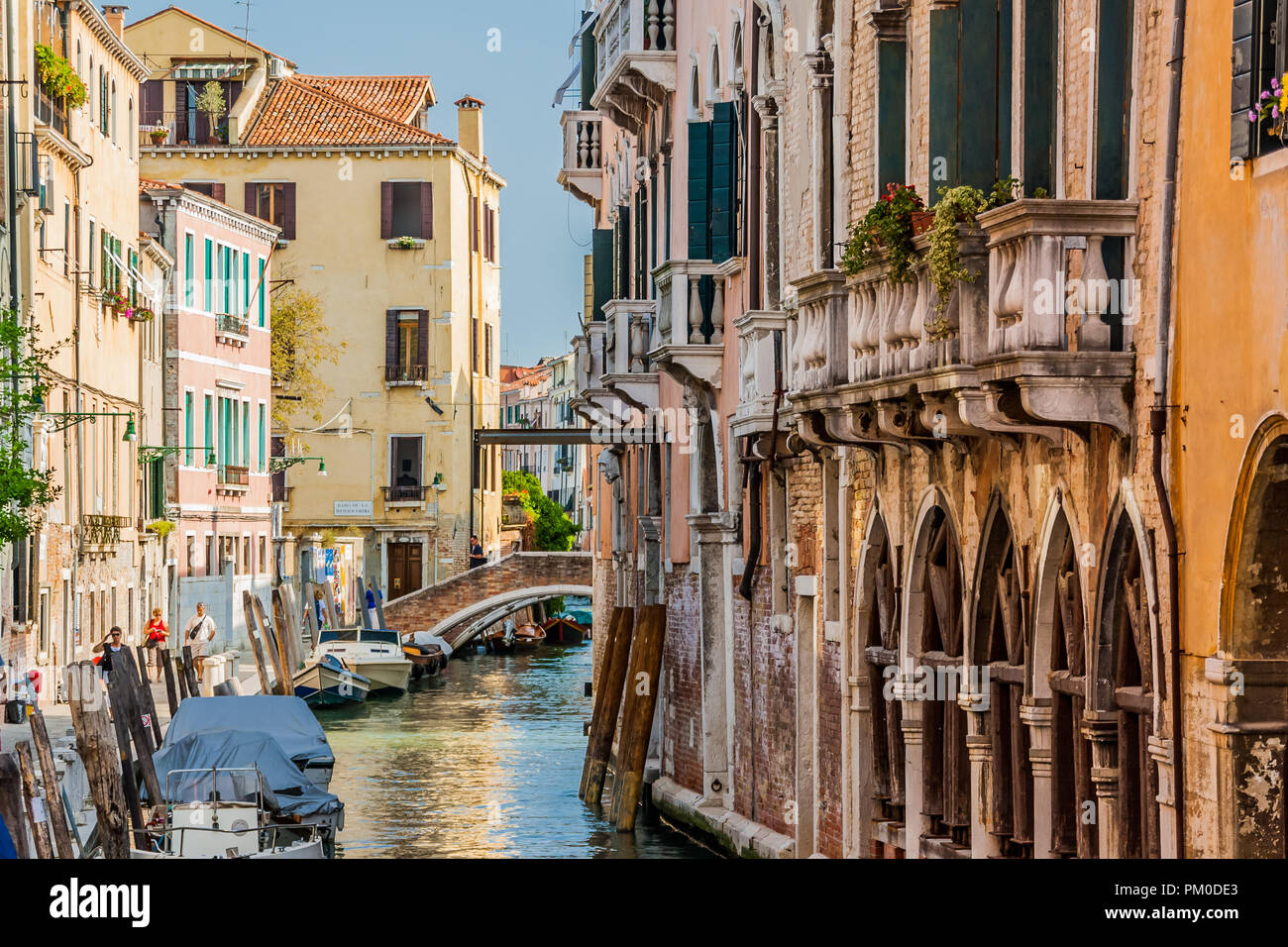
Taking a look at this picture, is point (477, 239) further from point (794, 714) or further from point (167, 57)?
point (794, 714)

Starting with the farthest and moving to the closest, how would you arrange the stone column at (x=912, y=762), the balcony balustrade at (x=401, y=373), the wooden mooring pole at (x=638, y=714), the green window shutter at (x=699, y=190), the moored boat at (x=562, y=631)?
the moored boat at (x=562, y=631) → the balcony balustrade at (x=401, y=373) → the wooden mooring pole at (x=638, y=714) → the green window shutter at (x=699, y=190) → the stone column at (x=912, y=762)

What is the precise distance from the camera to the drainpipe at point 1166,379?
7332 millimetres

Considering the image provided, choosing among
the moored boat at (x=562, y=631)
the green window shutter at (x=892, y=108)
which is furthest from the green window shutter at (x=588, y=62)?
the moored boat at (x=562, y=631)

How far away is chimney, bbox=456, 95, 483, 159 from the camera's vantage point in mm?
42219

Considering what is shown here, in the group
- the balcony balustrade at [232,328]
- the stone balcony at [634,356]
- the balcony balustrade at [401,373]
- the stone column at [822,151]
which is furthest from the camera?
the balcony balustrade at [401,373]

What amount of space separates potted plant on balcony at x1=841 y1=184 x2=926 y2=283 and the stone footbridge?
27710 mm

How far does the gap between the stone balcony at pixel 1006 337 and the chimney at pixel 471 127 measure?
1297 inches

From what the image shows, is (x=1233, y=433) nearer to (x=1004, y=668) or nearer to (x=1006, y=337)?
(x=1006, y=337)

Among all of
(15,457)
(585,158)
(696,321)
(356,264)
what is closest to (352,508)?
(356,264)

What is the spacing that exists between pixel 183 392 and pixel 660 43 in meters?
15.2

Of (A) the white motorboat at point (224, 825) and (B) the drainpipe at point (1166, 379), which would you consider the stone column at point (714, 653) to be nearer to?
(A) the white motorboat at point (224, 825)

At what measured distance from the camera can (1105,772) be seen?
26.2 ft

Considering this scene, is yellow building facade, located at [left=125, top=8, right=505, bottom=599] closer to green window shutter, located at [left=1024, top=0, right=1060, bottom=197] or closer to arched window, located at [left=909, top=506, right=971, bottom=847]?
arched window, located at [left=909, top=506, right=971, bottom=847]

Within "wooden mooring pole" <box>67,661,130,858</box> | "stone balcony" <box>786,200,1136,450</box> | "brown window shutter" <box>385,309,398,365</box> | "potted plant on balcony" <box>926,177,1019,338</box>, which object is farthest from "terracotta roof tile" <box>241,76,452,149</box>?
"potted plant on balcony" <box>926,177,1019,338</box>
